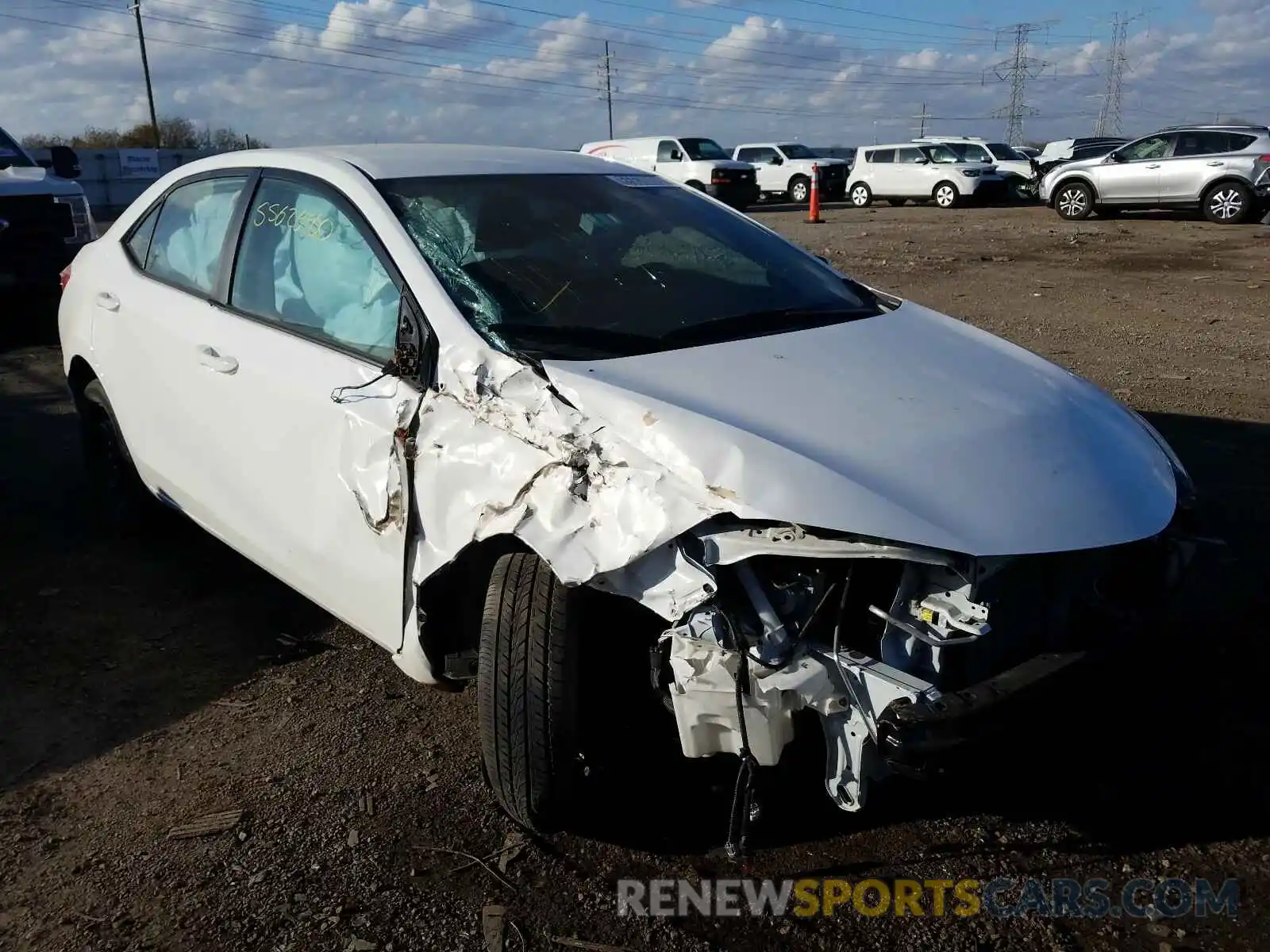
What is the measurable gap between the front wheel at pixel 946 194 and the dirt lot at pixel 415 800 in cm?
2234

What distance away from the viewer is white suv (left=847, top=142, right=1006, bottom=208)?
82.4ft

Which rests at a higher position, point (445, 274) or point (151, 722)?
point (445, 274)

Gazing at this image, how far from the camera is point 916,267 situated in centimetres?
1369

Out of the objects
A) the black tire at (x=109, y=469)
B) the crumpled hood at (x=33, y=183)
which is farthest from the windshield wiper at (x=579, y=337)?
the crumpled hood at (x=33, y=183)

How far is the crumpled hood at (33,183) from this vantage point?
30.5ft

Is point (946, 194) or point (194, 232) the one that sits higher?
point (194, 232)

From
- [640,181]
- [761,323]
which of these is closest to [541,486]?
[761,323]

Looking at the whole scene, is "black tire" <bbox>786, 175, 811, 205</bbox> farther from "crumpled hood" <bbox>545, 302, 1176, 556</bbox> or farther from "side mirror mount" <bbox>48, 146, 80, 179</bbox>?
"crumpled hood" <bbox>545, 302, 1176, 556</bbox>

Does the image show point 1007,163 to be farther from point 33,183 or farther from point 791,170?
point 33,183

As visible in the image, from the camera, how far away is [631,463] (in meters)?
2.40

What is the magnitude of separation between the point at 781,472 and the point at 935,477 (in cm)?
36

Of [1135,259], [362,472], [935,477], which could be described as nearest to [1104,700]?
[935,477]

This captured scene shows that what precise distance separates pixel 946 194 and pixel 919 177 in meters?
0.83

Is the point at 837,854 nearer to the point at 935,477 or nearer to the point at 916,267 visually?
the point at 935,477
